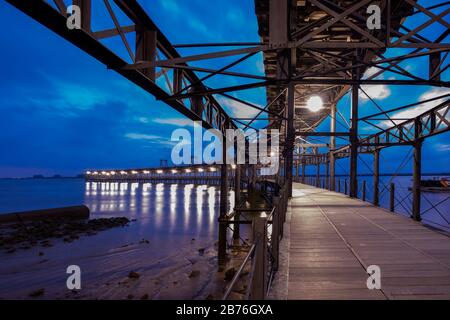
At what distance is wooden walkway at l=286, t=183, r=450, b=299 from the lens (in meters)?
4.53

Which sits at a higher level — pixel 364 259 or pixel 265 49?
pixel 265 49

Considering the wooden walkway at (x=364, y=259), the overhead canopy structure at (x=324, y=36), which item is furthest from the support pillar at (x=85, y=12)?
the wooden walkway at (x=364, y=259)

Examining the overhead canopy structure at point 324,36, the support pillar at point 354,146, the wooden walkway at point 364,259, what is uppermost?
the overhead canopy structure at point 324,36

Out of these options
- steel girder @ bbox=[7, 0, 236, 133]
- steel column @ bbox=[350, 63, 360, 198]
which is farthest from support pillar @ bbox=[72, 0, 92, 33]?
steel column @ bbox=[350, 63, 360, 198]

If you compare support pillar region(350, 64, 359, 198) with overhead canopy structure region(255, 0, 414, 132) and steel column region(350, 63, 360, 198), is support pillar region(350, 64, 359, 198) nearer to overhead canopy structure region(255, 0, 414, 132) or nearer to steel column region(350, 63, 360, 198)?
steel column region(350, 63, 360, 198)

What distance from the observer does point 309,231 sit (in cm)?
862

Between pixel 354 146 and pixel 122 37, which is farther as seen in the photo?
pixel 354 146

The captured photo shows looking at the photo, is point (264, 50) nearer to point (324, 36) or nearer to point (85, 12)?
point (85, 12)

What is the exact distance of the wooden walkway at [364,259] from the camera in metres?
4.53

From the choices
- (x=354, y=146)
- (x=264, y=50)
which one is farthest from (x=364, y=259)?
(x=354, y=146)

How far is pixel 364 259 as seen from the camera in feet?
19.7

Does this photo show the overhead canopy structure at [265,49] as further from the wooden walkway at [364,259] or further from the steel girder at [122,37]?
the wooden walkway at [364,259]
